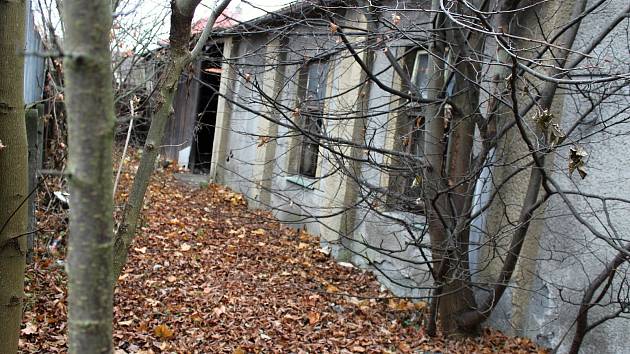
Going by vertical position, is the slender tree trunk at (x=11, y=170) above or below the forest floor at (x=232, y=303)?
above

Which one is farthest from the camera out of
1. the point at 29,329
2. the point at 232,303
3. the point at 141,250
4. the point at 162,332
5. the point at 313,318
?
the point at 141,250

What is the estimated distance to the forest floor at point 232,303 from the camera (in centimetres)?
531

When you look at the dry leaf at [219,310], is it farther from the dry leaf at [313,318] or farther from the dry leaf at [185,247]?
the dry leaf at [185,247]

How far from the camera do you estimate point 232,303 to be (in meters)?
6.39

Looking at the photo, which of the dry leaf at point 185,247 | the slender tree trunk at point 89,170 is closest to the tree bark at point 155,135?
the slender tree trunk at point 89,170

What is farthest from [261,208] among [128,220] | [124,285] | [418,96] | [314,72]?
[128,220]

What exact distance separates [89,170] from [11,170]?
1.77m

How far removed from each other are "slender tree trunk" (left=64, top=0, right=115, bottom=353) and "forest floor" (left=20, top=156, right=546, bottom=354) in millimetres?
3829

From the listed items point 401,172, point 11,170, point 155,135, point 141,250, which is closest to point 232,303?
point 141,250

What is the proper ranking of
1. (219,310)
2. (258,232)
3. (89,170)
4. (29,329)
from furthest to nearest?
(258,232)
(219,310)
(29,329)
(89,170)

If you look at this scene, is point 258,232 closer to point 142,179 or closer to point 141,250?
point 141,250

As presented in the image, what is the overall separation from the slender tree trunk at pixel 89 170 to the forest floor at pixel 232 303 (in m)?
3.83

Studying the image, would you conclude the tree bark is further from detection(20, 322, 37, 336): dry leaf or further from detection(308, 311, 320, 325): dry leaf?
detection(308, 311, 320, 325): dry leaf

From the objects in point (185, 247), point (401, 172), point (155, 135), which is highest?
point (155, 135)
